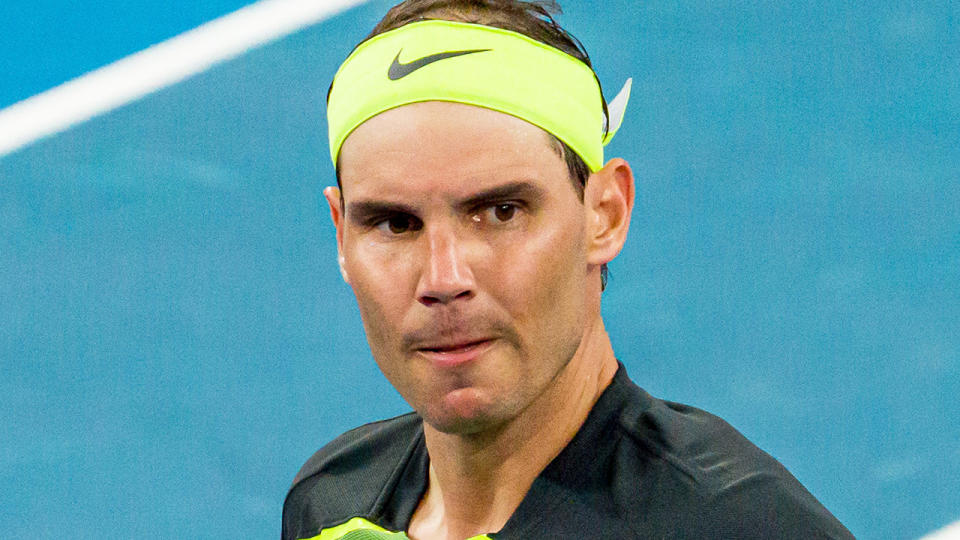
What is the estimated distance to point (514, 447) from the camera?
277 centimetres

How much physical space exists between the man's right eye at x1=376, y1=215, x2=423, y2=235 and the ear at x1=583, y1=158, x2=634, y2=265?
328 mm

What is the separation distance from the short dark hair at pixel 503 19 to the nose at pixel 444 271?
29cm

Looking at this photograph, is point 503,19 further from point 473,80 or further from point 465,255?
point 465,255

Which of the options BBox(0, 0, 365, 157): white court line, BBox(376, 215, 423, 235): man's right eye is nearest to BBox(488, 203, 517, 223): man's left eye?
BBox(376, 215, 423, 235): man's right eye

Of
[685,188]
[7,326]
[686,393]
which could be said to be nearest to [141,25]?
[7,326]

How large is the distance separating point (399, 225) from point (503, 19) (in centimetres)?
46

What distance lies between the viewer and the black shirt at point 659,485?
100 inches

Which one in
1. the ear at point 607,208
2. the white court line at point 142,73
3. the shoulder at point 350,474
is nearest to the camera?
the ear at point 607,208

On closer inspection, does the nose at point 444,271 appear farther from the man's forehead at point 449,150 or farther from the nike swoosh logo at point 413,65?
the nike swoosh logo at point 413,65

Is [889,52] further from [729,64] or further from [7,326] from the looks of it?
[7,326]

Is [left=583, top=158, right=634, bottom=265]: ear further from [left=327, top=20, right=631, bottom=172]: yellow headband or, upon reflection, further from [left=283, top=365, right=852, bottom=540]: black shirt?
[left=283, top=365, right=852, bottom=540]: black shirt

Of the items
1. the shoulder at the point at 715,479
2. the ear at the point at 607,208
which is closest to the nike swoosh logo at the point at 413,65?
the ear at the point at 607,208

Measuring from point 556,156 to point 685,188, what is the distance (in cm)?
310

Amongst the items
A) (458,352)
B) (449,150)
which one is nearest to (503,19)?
(449,150)
